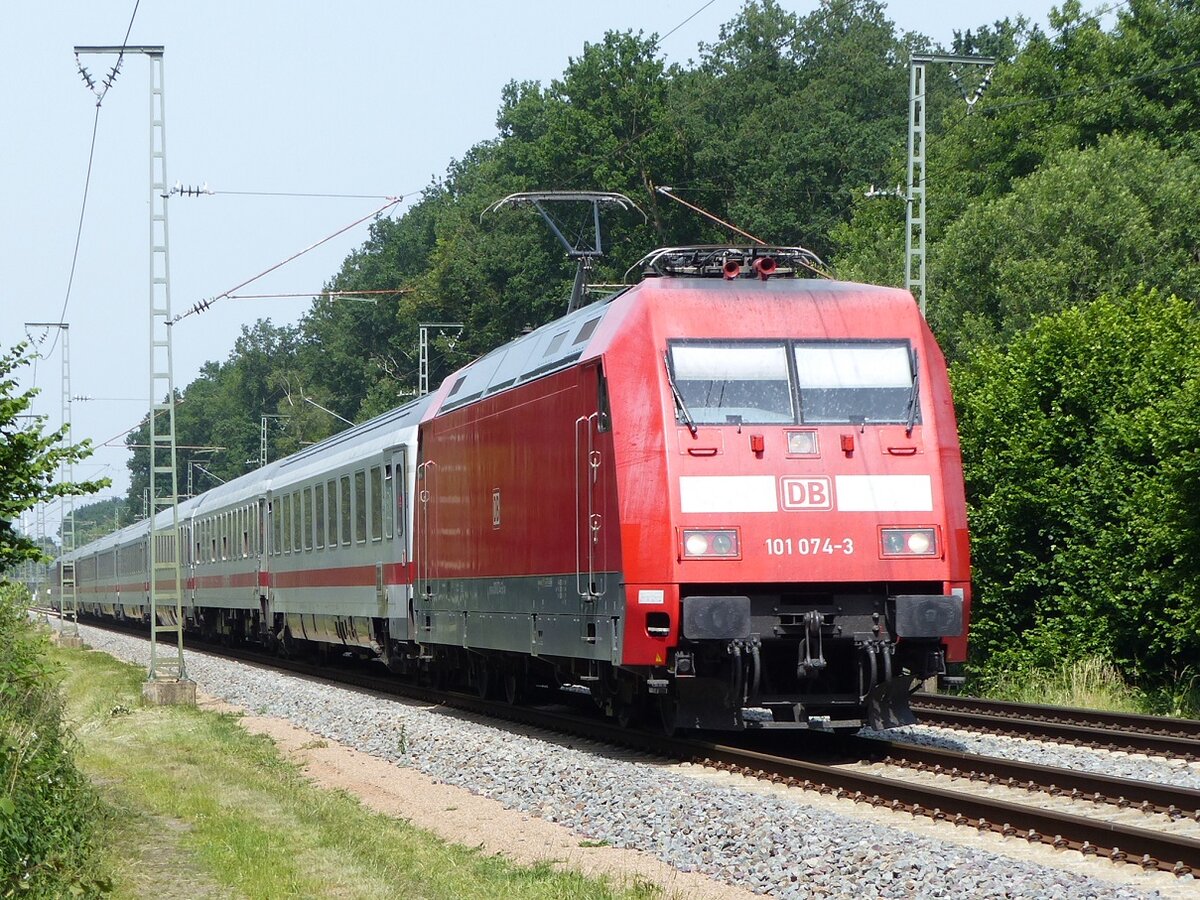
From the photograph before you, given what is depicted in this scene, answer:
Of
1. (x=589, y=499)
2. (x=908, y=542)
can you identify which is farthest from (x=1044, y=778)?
(x=589, y=499)

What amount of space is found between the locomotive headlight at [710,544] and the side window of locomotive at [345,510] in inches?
557

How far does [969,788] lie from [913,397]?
3.29m

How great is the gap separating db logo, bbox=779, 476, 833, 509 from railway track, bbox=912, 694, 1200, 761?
131 inches

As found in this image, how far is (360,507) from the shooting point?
26.0 metres

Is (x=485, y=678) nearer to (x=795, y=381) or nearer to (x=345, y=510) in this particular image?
(x=345, y=510)

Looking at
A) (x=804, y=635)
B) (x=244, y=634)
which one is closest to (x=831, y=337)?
(x=804, y=635)

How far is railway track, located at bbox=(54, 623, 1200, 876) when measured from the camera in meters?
9.37

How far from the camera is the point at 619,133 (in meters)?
66.4

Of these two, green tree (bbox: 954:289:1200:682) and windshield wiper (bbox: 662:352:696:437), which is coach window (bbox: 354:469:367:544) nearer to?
green tree (bbox: 954:289:1200:682)

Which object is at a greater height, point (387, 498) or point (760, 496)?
point (387, 498)

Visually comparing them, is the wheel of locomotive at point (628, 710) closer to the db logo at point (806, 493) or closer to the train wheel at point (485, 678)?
the db logo at point (806, 493)

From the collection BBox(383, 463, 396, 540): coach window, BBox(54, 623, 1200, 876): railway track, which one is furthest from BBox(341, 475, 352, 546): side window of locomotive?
BBox(54, 623, 1200, 876): railway track

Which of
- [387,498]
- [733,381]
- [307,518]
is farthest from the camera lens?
[307,518]

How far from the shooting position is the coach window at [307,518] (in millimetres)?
30344
